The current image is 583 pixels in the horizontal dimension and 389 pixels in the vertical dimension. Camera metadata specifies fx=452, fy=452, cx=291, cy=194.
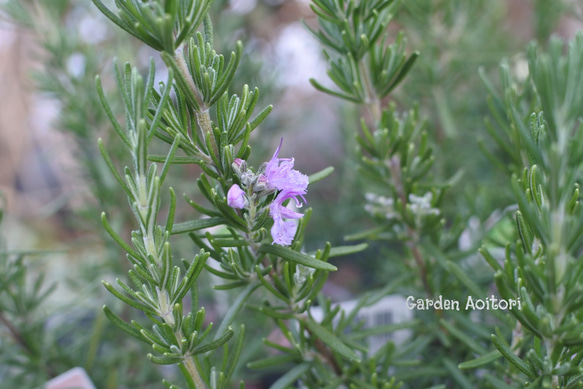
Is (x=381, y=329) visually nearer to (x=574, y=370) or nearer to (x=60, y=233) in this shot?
(x=574, y=370)

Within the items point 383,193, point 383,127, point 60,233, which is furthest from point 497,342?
point 60,233

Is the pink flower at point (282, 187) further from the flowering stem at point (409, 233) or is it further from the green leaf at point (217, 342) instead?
the flowering stem at point (409, 233)

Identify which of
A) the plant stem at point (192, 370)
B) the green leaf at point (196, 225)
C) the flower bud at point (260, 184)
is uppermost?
the flower bud at point (260, 184)

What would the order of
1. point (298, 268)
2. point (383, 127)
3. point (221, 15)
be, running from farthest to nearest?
point (221, 15) → point (383, 127) → point (298, 268)

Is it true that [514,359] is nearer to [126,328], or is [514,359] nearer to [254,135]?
[126,328]

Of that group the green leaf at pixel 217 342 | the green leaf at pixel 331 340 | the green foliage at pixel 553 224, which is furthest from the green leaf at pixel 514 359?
the green leaf at pixel 217 342

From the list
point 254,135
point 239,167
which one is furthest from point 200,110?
point 254,135

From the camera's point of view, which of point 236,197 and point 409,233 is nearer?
point 236,197
